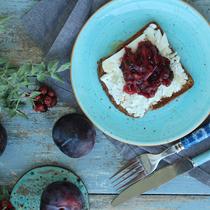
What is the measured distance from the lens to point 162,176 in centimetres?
133

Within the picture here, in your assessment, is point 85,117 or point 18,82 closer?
point 18,82

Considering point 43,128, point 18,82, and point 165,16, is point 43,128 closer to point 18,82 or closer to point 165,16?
point 18,82

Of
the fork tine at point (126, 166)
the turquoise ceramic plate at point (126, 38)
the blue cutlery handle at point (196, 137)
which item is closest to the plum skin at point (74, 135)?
the turquoise ceramic plate at point (126, 38)

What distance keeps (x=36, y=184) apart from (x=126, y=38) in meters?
0.52

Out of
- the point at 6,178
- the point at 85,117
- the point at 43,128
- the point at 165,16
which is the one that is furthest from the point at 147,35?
the point at 6,178

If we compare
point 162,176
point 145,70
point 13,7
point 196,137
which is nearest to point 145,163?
point 162,176

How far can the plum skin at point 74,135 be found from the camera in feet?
4.10

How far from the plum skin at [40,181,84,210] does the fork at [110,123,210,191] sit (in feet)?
0.46

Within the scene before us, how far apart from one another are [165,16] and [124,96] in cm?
25

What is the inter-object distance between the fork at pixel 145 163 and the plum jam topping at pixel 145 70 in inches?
6.5

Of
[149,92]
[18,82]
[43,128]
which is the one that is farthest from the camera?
[43,128]

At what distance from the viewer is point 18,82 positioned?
1.15 metres

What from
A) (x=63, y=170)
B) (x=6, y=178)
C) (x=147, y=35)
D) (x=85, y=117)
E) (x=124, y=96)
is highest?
(x=147, y=35)

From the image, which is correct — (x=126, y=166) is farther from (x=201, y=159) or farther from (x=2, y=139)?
(x=2, y=139)
